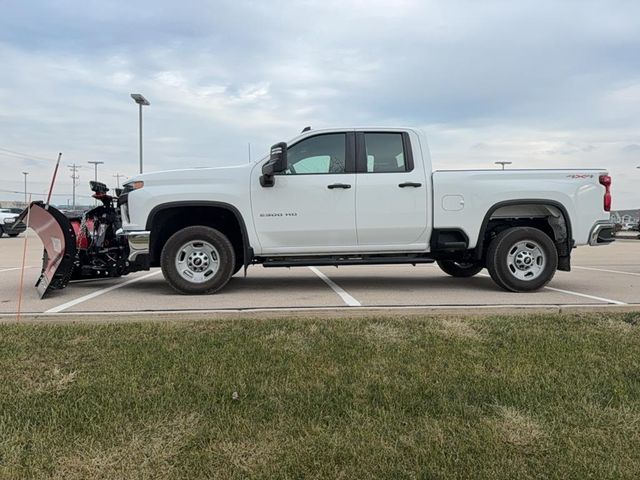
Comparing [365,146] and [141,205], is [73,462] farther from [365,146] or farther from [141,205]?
[365,146]

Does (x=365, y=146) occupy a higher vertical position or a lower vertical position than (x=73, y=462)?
higher

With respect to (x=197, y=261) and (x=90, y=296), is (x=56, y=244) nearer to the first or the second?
(x=90, y=296)

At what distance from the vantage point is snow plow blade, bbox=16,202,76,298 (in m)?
6.68

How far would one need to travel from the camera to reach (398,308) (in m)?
5.65

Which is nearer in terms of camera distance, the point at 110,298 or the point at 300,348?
the point at 300,348

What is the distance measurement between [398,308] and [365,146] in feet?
7.92

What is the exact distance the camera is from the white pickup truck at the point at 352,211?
6.88 metres

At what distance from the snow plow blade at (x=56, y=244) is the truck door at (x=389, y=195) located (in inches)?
143

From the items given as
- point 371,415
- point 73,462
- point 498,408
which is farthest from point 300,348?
point 73,462

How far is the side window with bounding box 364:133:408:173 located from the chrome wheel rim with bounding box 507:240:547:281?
1832 millimetres

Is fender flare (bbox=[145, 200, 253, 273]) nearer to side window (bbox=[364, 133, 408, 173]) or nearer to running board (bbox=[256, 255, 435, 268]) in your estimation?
running board (bbox=[256, 255, 435, 268])

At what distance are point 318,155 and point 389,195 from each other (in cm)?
106

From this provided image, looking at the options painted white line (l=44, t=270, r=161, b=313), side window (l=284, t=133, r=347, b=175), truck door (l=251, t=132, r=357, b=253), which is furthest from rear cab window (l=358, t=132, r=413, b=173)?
painted white line (l=44, t=270, r=161, b=313)

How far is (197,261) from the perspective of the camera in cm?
692
